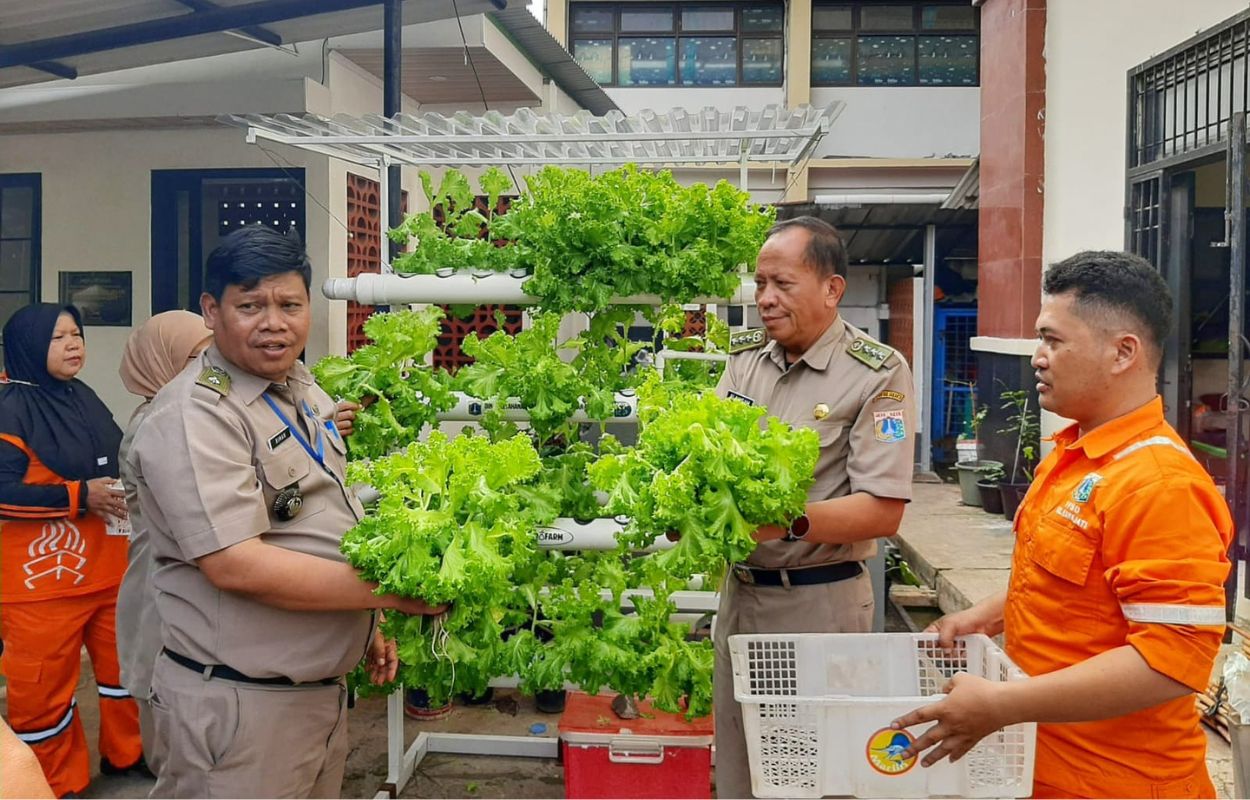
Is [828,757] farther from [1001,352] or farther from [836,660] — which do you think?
[1001,352]

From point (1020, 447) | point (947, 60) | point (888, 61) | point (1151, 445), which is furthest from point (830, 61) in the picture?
point (1151, 445)

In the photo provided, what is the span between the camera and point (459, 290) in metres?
3.61

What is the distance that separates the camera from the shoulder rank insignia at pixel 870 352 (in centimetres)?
277

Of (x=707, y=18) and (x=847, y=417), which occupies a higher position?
(x=707, y=18)

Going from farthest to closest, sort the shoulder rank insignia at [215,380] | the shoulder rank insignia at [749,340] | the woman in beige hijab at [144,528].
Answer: the woman in beige hijab at [144,528] < the shoulder rank insignia at [749,340] < the shoulder rank insignia at [215,380]

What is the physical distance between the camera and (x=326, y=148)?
14.1 feet

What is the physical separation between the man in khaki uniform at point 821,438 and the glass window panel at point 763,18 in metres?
13.5

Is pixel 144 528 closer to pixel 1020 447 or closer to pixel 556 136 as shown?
pixel 556 136

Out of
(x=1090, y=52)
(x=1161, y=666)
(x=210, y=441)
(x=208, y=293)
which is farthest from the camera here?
(x=1090, y=52)

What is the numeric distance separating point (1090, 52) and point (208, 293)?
708cm

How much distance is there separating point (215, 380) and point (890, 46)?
14935mm

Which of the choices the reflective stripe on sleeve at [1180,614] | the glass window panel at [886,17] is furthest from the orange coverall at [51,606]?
the glass window panel at [886,17]

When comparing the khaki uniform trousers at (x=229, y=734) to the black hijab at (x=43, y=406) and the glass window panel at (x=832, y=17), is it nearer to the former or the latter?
the black hijab at (x=43, y=406)

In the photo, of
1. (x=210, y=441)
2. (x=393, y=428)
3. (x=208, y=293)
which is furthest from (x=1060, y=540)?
(x=393, y=428)
